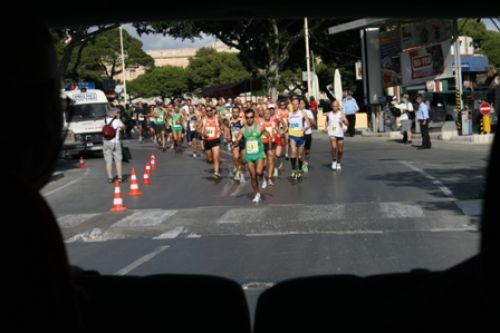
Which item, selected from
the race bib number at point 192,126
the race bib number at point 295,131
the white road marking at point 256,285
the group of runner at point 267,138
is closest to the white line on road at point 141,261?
the white road marking at point 256,285

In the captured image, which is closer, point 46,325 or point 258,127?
point 46,325

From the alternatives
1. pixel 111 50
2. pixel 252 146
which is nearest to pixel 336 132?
pixel 252 146

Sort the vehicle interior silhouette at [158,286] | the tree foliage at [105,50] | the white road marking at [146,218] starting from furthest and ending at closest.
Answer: the white road marking at [146,218] → the tree foliage at [105,50] → the vehicle interior silhouette at [158,286]

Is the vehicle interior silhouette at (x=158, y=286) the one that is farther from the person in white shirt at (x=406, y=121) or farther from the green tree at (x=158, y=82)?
the person in white shirt at (x=406, y=121)

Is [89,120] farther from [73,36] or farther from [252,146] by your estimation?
[73,36]

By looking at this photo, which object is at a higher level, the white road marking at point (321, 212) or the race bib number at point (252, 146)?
the race bib number at point (252, 146)

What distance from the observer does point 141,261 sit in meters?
8.73

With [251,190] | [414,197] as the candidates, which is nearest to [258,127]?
[251,190]

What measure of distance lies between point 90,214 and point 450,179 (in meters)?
7.23

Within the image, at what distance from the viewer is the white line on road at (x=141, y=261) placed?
8164 millimetres

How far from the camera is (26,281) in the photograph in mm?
1345

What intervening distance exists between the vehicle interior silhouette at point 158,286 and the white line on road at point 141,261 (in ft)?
19.1

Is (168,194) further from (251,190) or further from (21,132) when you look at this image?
(21,132)

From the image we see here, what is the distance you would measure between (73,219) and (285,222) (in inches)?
157
